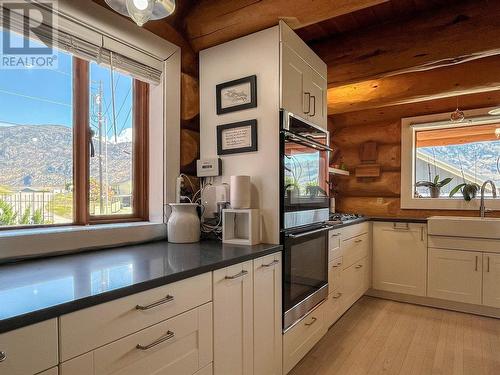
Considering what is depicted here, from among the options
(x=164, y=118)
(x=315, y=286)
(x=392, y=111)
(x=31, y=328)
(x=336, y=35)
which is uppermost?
(x=336, y=35)

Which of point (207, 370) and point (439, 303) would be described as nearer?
point (207, 370)

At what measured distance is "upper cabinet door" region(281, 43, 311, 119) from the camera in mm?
1816

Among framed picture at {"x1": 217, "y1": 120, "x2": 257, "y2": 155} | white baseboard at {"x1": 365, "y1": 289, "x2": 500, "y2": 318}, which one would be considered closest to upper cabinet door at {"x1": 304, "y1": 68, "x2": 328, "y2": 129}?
framed picture at {"x1": 217, "y1": 120, "x2": 257, "y2": 155}

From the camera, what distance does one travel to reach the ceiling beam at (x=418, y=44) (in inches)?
83.7

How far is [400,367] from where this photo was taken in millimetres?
1947

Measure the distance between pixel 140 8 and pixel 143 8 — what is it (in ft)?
0.04

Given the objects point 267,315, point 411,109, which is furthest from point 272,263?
point 411,109

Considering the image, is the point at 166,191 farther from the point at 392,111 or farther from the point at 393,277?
the point at 392,111

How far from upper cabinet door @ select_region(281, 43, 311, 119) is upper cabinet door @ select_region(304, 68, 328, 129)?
0.05 meters

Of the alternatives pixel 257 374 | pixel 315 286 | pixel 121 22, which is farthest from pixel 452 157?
pixel 121 22

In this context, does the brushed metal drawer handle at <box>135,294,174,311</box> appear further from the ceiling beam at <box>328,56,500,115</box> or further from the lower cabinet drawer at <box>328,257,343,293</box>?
the ceiling beam at <box>328,56,500,115</box>

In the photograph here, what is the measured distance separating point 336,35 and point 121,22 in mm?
1850

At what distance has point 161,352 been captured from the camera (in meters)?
1.06

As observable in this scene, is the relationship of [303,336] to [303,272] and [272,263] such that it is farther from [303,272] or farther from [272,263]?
[272,263]
